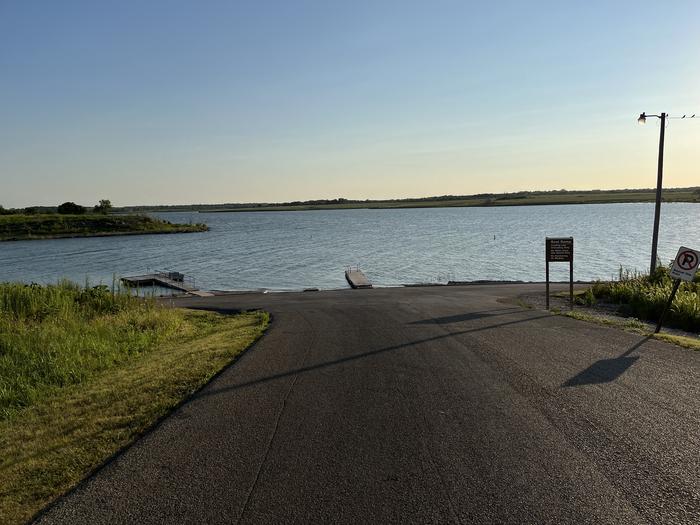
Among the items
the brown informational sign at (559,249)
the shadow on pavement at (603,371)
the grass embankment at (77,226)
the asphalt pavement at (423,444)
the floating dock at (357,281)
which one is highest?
the brown informational sign at (559,249)

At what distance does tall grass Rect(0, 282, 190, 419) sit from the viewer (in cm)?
988

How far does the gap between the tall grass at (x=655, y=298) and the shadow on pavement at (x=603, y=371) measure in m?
5.75

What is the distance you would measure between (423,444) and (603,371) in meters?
4.75

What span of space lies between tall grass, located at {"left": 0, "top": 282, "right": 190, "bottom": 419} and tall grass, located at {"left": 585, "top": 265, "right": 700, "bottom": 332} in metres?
14.5

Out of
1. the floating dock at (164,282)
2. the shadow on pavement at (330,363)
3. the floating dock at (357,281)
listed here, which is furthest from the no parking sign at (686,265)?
the floating dock at (164,282)

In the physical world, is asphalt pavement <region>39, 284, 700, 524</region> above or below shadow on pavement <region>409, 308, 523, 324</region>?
above

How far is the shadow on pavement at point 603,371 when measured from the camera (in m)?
8.60

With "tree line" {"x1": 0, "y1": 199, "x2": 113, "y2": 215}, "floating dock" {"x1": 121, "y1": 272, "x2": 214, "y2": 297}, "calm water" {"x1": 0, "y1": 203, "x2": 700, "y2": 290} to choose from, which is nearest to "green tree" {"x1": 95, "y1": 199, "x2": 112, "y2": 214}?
"tree line" {"x1": 0, "y1": 199, "x2": 113, "y2": 215}

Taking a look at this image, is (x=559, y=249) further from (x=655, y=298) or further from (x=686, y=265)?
(x=686, y=265)

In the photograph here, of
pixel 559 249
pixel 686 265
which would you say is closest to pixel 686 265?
pixel 686 265

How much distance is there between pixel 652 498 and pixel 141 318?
46.3 feet

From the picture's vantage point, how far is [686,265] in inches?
514

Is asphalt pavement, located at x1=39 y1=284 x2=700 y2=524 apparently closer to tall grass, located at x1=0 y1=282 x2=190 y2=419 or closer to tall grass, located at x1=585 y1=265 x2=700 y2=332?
tall grass, located at x1=0 y1=282 x2=190 y2=419

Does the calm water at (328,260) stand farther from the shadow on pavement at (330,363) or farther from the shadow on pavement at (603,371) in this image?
the shadow on pavement at (603,371)
